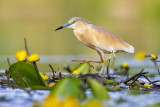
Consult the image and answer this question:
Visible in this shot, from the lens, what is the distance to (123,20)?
98.0ft

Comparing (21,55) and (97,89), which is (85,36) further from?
(97,89)

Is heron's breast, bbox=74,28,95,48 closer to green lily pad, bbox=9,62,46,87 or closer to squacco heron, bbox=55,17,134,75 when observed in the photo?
squacco heron, bbox=55,17,134,75

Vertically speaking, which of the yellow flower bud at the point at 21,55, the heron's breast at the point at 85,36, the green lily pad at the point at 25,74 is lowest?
the green lily pad at the point at 25,74

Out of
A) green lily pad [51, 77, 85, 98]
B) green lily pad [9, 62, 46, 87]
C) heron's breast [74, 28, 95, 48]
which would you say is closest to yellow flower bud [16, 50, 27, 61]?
green lily pad [9, 62, 46, 87]

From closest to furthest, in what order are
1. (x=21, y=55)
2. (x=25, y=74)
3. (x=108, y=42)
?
(x=21, y=55)
(x=25, y=74)
(x=108, y=42)

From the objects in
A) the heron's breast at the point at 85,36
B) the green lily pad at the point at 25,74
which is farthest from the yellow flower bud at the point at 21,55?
the heron's breast at the point at 85,36

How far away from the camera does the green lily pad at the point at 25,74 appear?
13.7 ft

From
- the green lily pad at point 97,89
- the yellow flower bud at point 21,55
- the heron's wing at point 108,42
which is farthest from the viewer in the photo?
the heron's wing at point 108,42

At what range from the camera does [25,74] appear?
4.31 metres

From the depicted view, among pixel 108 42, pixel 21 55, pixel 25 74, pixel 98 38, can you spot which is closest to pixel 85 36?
pixel 98 38

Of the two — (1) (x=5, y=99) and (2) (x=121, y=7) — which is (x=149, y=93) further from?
(2) (x=121, y=7)

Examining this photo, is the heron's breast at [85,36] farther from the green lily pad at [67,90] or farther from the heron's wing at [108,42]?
the green lily pad at [67,90]

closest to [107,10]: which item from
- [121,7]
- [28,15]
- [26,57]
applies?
[121,7]

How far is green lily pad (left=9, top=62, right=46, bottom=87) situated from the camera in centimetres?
418
